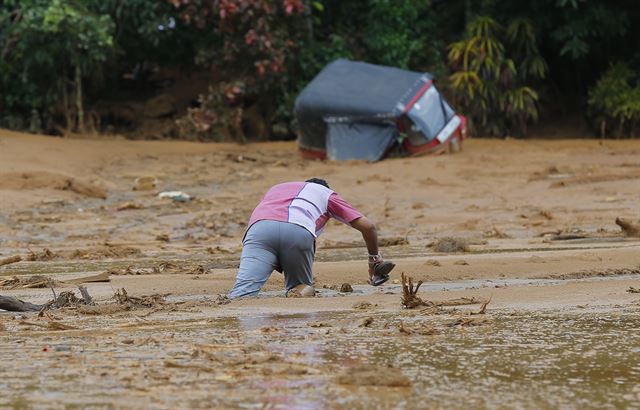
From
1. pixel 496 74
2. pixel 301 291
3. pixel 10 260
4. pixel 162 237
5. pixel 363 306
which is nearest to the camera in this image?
pixel 363 306

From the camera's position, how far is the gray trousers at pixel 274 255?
7.80 metres

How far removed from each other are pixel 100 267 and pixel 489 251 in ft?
10.3

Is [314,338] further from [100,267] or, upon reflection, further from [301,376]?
[100,267]

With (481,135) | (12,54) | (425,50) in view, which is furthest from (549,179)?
(12,54)

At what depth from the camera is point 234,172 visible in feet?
56.6

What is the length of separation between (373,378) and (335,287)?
3.65m

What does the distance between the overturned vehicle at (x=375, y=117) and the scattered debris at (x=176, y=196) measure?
357cm

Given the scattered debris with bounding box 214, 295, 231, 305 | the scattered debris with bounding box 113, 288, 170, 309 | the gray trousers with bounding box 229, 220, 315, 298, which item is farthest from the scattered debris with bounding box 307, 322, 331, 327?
the gray trousers with bounding box 229, 220, 315, 298

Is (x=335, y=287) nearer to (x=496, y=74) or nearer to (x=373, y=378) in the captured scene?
(x=373, y=378)

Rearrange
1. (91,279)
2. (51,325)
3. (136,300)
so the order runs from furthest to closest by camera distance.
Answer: (91,279)
(136,300)
(51,325)

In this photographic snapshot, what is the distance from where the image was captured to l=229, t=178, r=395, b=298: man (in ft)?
25.6

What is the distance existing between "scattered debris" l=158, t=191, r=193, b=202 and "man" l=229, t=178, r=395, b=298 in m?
7.08

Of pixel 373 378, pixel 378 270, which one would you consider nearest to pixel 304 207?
pixel 378 270

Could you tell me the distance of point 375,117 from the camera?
18.1 meters
